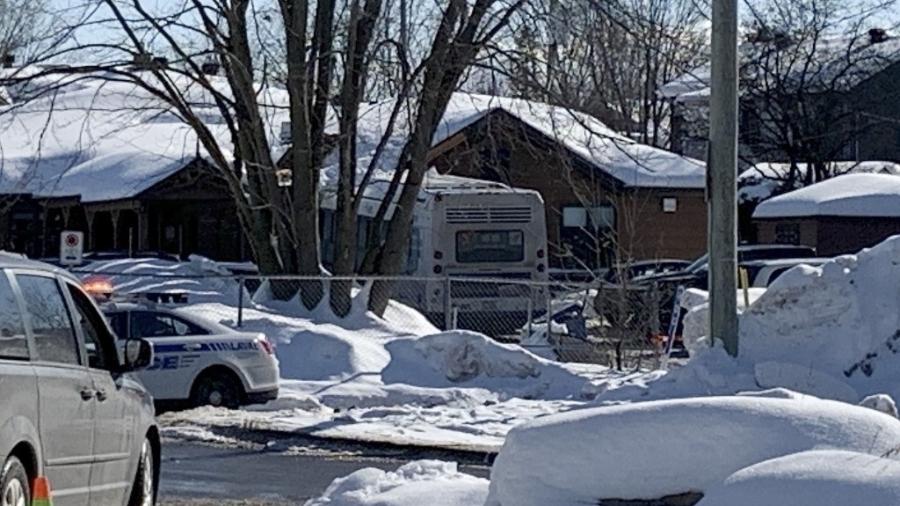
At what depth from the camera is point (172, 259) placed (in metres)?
47.9

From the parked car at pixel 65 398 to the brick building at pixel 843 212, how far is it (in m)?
32.6

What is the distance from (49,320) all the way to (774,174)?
50055 millimetres

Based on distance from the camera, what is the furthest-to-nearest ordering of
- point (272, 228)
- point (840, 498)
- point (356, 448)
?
1. point (272, 228)
2. point (356, 448)
3. point (840, 498)

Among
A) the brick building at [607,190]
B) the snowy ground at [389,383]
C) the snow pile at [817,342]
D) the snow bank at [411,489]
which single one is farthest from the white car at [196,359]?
the brick building at [607,190]

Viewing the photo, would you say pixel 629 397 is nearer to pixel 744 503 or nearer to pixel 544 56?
pixel 544 56

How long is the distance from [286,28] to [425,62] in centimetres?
232

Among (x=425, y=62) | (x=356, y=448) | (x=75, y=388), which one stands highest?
(x=425, y=62)

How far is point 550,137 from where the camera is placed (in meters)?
35.1

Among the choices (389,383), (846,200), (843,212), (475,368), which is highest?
(846,200)

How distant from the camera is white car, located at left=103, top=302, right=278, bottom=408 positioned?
20.5 meters

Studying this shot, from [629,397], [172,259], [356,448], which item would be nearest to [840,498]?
[356,448]

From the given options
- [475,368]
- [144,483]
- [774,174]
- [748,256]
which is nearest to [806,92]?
[774,174]

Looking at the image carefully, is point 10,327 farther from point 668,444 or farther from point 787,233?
point 787,233

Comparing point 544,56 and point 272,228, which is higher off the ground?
point 544,56
